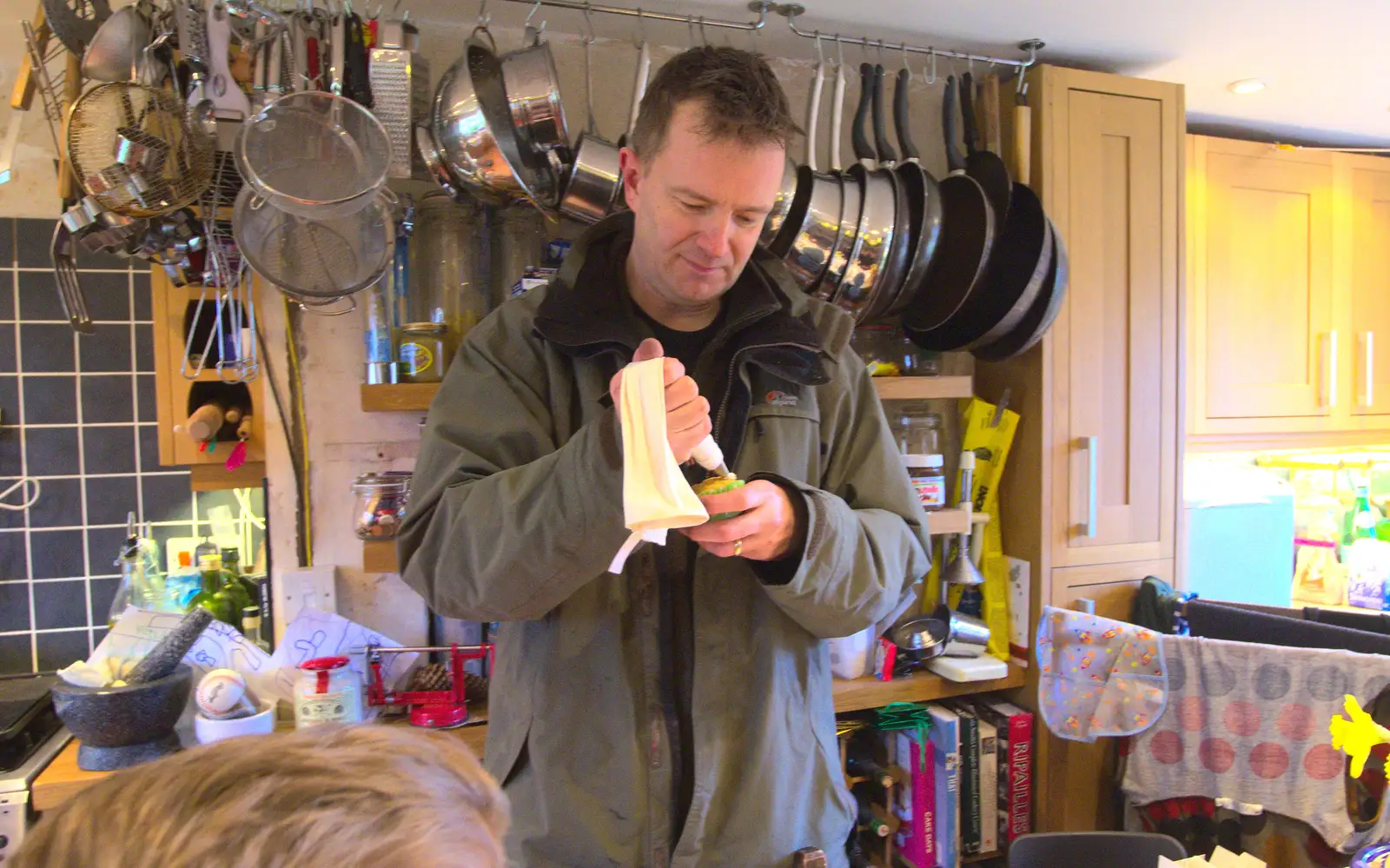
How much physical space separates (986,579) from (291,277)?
164cm

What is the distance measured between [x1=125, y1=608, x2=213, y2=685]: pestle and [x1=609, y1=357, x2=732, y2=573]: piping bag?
1.14m

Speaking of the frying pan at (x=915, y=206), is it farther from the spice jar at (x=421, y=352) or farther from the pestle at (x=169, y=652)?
the pestle at (x=169, y=652)

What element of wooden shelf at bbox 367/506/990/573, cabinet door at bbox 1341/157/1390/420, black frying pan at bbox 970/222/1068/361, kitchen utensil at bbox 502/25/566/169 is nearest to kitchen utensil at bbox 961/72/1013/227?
black frying pan at bbox 970/222/1068/361

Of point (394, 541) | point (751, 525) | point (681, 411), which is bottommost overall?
point (394, 541)

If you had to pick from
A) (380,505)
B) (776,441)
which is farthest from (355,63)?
(776,441)

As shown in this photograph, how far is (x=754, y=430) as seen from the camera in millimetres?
1021

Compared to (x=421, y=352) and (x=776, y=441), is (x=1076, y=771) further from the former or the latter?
(x=421, y=352)

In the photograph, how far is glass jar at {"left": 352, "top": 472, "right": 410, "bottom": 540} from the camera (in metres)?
1.58

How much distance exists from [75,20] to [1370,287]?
3.31m

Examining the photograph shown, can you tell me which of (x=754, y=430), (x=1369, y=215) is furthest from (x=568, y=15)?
(x=1369, y=215)

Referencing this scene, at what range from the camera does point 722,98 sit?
3.05ft

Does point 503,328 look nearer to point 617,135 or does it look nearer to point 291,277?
point 291,277

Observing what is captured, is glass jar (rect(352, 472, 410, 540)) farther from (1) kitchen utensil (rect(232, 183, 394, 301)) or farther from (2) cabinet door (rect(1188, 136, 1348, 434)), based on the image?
(2) cabinet door (rect(1188, 136, 1348, 434))

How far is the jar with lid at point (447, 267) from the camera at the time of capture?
1.69 meters
